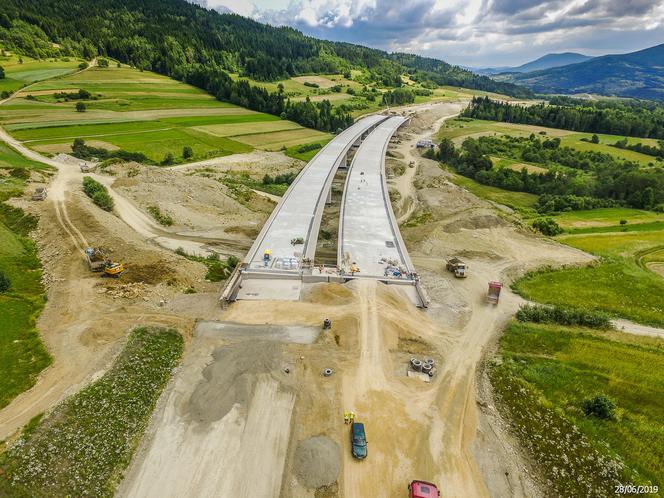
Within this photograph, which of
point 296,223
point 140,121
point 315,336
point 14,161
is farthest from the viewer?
point 140,121

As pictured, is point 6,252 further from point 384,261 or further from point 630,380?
point 630,380

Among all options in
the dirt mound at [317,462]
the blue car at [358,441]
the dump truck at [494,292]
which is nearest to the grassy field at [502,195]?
the dump truck at [494,292]

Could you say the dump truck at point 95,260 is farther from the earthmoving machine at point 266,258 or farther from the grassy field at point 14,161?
the grassy field at point 14,161

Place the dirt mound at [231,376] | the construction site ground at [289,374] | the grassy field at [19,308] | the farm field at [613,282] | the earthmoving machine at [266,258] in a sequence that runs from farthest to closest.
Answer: the earthmoving machine at [266,258] < the farm field at [613,282] < the grassy field at [19,308] < the dirt mound at [231,376] < the construction site ground at [289,374]

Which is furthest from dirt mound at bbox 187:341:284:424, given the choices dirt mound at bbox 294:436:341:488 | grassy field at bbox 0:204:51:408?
grassy field at bbox 0:204:51:408

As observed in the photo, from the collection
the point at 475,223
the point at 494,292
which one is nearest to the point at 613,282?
the point at 494,292

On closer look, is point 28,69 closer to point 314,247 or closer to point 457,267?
point 314,247

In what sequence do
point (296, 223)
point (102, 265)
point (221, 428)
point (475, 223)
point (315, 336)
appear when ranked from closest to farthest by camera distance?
point (221, 428) → point (315, 336) → point (102, 265) → point (296, 223) → point (475, 223)
